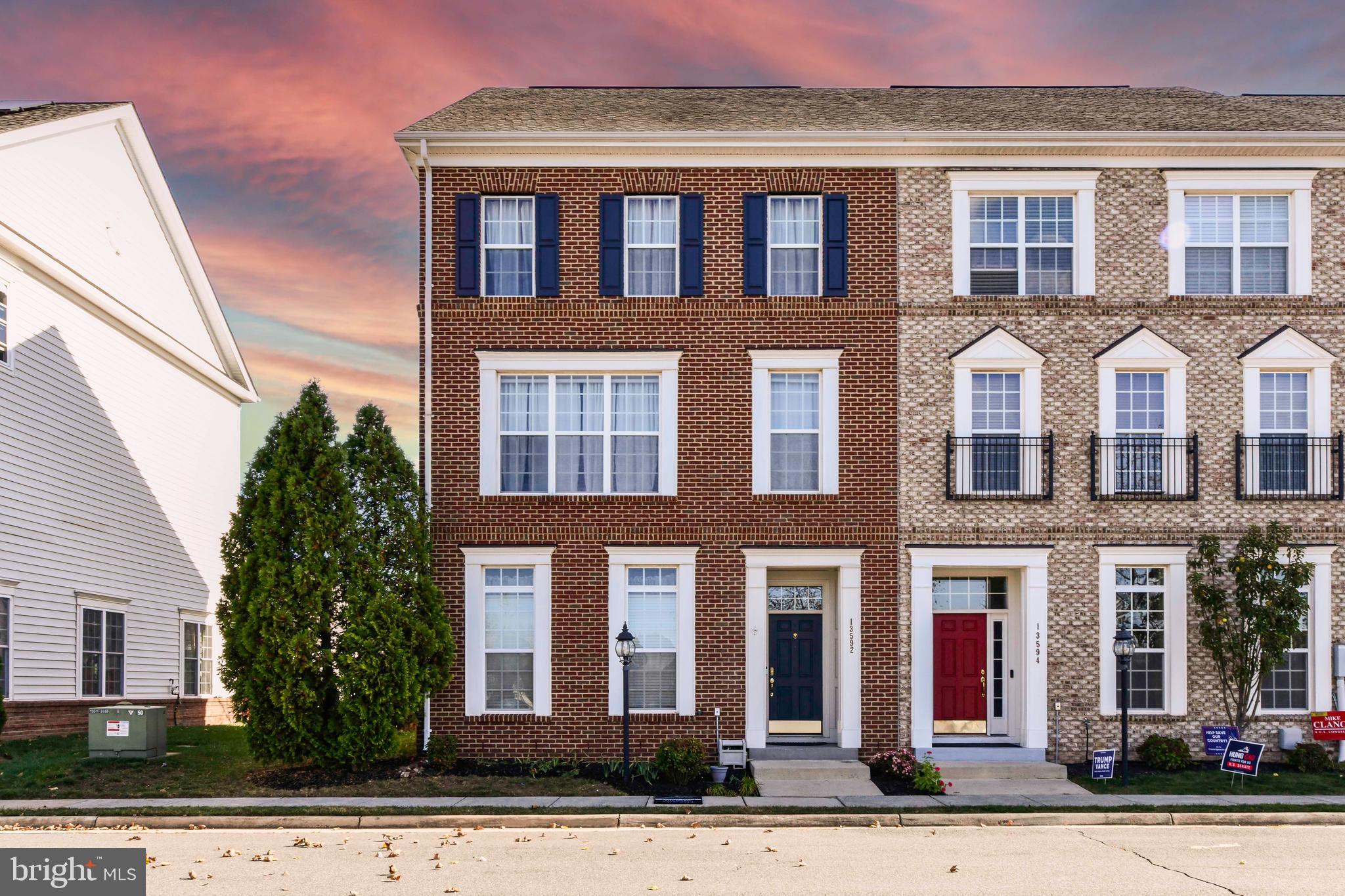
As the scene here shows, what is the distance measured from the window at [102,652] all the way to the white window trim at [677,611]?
11080mm

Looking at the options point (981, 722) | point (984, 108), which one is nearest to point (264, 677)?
point (981, 722)

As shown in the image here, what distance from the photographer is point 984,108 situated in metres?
21.7

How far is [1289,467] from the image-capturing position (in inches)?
782

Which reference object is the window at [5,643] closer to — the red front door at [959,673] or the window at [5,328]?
the window at [5,328]

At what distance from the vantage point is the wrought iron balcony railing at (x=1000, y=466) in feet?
64.3

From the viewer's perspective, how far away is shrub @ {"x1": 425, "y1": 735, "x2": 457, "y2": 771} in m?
18.4

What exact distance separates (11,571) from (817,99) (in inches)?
667

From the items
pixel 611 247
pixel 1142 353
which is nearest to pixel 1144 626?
pixel 1142 353

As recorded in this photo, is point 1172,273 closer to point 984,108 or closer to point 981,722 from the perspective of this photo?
point 984,108

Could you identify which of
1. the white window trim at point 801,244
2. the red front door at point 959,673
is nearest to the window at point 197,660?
the white window trim at point 801,244

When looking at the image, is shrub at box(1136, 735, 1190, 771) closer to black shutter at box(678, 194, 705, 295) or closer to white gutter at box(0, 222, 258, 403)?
black shutter at box(678, 194, 705, 295)

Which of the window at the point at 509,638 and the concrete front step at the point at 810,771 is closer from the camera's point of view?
the concrete front step at the point at 810,771

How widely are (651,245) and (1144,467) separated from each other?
9062mm

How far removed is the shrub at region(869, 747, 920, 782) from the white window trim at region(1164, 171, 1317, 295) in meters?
8.97
